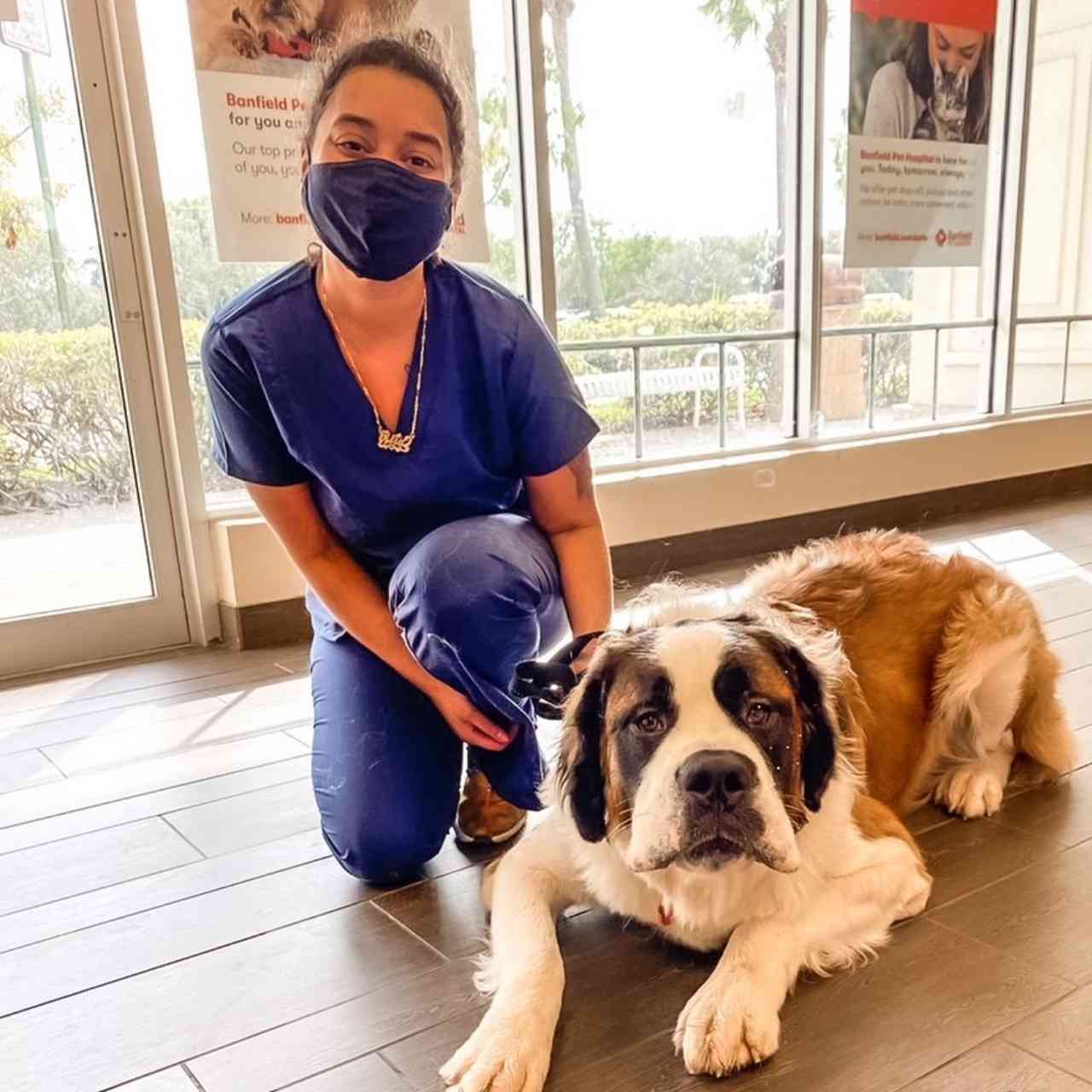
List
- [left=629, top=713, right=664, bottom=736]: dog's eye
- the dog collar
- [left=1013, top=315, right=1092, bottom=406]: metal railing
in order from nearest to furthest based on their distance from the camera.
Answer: [left=629, top=713, right=664, bottom=736]: dog's eye
the dog collar
[left=1013, top=315, right=1092, bottom=406]: metal railing

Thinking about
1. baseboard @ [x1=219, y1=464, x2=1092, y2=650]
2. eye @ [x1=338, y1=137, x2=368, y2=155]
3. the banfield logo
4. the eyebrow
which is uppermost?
the eyebrow

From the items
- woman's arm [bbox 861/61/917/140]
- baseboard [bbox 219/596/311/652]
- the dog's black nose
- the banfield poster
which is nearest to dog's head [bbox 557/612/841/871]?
the dog's black nose

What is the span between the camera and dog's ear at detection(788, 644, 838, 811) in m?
1.41

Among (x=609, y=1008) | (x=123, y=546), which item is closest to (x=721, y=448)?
(x=123, y=546)

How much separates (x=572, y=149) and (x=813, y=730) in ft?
10.3

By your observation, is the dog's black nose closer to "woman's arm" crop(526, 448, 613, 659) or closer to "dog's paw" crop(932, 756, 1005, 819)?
"woman's arm" crop(526, 448, 613, 659)

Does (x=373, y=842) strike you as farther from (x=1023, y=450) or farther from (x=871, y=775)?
(x=1023, y=450)

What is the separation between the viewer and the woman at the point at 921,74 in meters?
4.61

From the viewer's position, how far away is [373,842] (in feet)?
5.70

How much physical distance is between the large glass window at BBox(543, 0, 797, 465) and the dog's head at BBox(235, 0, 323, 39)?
38.6 inches

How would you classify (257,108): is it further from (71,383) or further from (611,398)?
(611,398)

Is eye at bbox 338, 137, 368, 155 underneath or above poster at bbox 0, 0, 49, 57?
underneath

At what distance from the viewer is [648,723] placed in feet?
4.34

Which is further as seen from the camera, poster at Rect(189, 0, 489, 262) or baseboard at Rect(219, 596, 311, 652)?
baseboard at Rect(219, 596, 311, 652)
